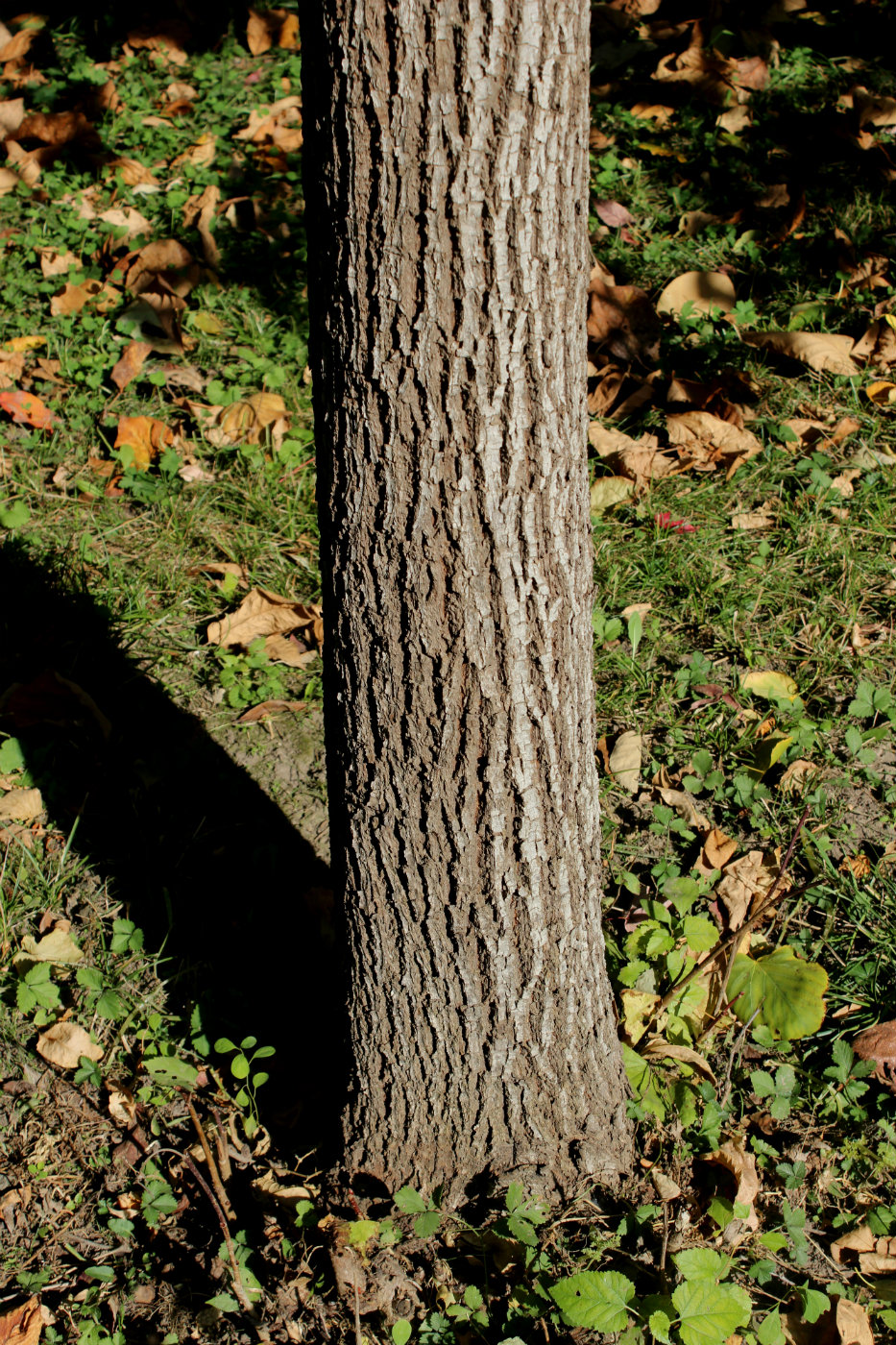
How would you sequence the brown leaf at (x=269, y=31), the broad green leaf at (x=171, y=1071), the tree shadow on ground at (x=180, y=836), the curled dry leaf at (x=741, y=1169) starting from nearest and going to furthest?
1. the curled dry leaf at (x=741, y=1169)
2. the broad green leaf at (x=171, y=1071)
3. the tree shadow on ground at (x=180, y=836)
4. the brown leaf at (x=269, y=31)

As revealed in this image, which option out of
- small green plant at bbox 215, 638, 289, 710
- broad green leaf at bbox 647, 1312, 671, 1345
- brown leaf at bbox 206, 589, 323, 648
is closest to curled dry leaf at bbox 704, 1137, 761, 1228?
broad green leaf at bbox 647, 1312, 671, 1345

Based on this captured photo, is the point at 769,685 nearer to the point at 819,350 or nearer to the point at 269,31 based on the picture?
the point at 819,350

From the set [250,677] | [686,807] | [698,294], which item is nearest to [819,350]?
[698,294]

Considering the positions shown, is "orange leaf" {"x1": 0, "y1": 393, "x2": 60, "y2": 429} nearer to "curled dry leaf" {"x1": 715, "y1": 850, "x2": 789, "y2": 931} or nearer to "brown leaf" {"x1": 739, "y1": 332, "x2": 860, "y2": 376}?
"brown leaf" {"x1": 739, "y1": 332, "x2": 860, "y2": 376}

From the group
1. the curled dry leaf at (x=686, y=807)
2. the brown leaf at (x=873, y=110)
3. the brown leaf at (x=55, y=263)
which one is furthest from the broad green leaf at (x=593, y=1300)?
the brown leaf at (x=873, y=110)

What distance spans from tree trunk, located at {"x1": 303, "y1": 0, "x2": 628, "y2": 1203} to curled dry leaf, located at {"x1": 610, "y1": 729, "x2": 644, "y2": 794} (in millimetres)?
802

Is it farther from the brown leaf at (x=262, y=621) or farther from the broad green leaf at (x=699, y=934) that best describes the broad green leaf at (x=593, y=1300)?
the brown leaf at (x=262, y=621)

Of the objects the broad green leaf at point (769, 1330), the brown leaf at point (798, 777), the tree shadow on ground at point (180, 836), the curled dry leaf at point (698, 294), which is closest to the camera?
the broad green leaf at point (769, 1330)

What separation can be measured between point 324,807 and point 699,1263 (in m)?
1.40

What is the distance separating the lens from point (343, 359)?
1.39 metres

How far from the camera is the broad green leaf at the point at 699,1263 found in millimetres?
1687

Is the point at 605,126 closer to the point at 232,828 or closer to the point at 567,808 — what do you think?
the point at 232,828

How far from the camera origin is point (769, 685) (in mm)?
2797

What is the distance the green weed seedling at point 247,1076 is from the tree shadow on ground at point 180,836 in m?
0.06
